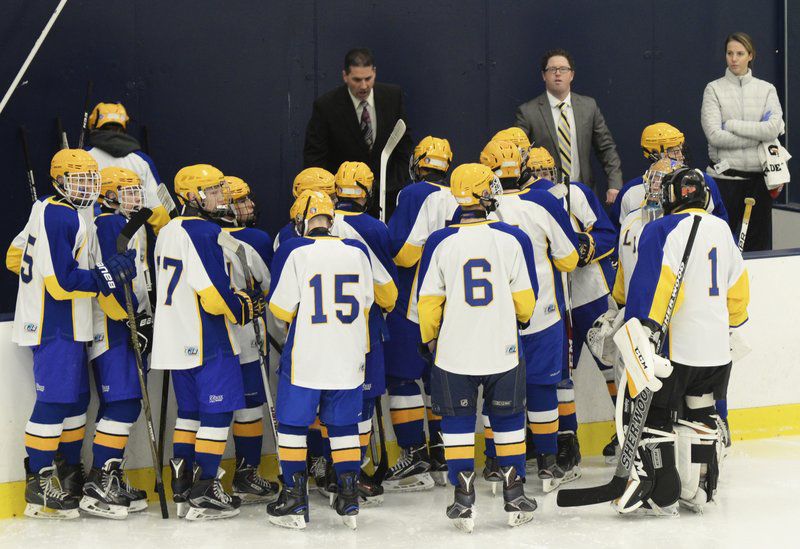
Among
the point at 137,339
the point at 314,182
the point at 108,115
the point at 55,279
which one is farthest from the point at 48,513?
the point at 108,115

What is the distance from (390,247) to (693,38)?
328cm

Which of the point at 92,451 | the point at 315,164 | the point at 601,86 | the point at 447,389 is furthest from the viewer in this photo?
the point at 601,86

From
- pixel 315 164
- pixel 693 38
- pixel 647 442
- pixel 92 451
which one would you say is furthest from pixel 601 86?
pixel 92 451

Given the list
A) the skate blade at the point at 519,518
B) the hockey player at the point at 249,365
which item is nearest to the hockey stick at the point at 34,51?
the hockey player at the point at 249,365

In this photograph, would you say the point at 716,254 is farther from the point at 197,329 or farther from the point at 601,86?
the point at 601,86

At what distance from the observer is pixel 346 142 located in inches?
254

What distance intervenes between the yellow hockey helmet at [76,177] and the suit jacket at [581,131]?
2421mm

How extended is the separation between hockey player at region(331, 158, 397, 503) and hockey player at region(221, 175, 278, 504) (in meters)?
0.33

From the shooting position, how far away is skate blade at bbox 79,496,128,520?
17.1 feet

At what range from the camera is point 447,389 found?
496 cm

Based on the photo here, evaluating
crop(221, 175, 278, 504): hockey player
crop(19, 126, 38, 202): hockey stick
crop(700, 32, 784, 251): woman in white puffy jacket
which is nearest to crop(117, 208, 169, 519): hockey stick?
crop(221, 175, 278, 504): hockey player

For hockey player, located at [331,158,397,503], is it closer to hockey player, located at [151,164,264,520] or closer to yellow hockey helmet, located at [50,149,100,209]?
hockey player, located at [151,164,264,520]

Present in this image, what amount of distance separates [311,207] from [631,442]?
4.80 feet

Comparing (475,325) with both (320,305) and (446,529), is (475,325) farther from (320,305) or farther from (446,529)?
(446,529)
